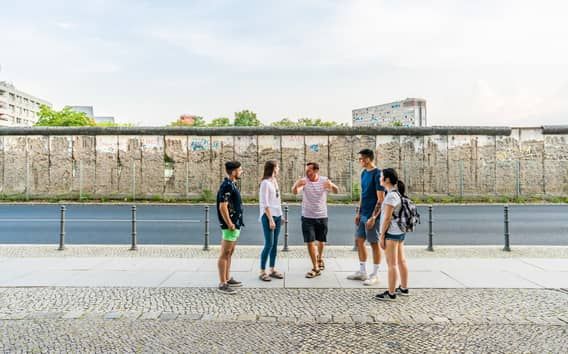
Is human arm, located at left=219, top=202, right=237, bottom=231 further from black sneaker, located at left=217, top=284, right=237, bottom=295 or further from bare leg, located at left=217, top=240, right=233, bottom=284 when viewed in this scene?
black sneaker, located at left=217, top=284, right=237, bottom=295

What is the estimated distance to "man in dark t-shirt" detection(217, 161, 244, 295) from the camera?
6227mm

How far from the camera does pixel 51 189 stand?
80.4 ft

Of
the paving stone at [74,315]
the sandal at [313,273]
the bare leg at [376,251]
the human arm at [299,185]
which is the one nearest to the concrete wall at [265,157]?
the sandal at [313,273]

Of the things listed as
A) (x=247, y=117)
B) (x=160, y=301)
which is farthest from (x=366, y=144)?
(x=247, y=117)

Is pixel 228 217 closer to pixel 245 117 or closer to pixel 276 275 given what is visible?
pixel 276 275

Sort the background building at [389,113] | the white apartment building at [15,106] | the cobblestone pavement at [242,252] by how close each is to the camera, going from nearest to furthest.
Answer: the cobblestone pavement at [242,252]
the white apartment building at [15,106]
the background building at [389,113]

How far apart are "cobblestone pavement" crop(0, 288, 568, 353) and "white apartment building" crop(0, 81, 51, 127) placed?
114 m

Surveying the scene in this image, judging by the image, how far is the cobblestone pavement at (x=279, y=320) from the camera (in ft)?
14.7

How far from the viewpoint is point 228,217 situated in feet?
20.4

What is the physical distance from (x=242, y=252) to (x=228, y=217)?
3.43 metres

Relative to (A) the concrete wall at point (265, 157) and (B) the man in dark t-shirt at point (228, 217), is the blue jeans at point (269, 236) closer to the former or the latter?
(B) the man in dark t-shirt at point (228, 217)

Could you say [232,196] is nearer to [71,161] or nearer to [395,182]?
[395,182]

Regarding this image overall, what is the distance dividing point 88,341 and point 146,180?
20982 millimetres

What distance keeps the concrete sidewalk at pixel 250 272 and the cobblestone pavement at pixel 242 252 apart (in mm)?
230
